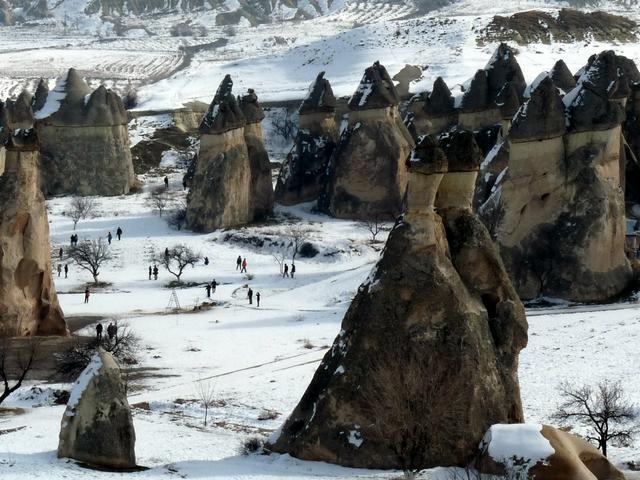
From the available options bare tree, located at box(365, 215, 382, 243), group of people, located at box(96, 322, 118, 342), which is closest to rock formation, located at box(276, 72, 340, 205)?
bare tree, located at box(365, 215, 382, 243)

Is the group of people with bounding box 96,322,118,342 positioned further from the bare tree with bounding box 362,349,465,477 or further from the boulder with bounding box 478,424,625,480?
the boulder with bounding box 478,424,625,480

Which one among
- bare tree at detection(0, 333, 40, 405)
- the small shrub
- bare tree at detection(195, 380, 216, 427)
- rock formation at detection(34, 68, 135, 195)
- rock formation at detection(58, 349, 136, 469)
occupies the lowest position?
bare tree at detection(195, 380, 216, 427)

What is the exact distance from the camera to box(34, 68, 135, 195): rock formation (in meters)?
68.8

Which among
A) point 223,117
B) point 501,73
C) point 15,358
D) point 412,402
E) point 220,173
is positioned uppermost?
point 501,73

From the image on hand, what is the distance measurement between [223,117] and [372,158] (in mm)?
8097

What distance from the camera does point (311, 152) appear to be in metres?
69.2

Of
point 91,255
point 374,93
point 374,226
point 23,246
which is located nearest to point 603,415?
point 23,246

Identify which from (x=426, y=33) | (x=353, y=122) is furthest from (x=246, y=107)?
(x=426, y=33)

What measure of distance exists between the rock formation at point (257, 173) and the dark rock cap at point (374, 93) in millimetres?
5240

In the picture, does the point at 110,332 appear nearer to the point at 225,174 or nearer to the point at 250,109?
the point at 225,174

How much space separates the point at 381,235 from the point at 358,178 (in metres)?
5.42

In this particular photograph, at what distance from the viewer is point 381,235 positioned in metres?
60.4

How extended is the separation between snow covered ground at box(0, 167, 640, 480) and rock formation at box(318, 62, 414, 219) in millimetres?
1929

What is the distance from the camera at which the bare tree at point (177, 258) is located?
53.3m
